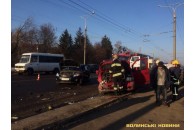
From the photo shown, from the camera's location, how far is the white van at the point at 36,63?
124ft

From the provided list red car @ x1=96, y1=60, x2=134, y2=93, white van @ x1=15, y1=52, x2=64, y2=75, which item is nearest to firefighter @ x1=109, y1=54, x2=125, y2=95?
red car @ x1=96, y1=60, x2=134, y2=93

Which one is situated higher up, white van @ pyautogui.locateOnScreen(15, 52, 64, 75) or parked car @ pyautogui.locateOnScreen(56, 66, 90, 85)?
white van @ pyautogui.locateOnScreen(15, 52, 64, 75)

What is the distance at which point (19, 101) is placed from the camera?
13.8m

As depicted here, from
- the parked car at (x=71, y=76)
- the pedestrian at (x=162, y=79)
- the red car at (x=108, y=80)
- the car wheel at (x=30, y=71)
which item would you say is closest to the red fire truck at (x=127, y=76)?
the red car at (x=108, y=80)

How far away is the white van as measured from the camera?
37822mm

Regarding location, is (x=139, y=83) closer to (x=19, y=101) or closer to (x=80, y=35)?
(x=19, y=101)

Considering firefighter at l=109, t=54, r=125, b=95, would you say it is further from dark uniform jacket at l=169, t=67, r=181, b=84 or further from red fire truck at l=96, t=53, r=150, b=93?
dark uniform jacket at l=169, t=67, r=181, b=84

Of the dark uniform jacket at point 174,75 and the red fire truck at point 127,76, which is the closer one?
the dark uniform jacket at point 174,75

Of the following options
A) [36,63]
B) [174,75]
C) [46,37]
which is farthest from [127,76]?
[46,37]

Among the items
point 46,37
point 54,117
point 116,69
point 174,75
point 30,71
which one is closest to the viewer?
point 54,117

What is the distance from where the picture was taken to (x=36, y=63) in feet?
128

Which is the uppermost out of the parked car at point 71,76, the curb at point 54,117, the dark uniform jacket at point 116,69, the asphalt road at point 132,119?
the dark uniform jacket at point 116,69

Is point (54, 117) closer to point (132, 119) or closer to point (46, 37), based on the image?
point (132, 119)

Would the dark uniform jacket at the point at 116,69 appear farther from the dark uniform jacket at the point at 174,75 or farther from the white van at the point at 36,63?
the white van at the point at 36,63
